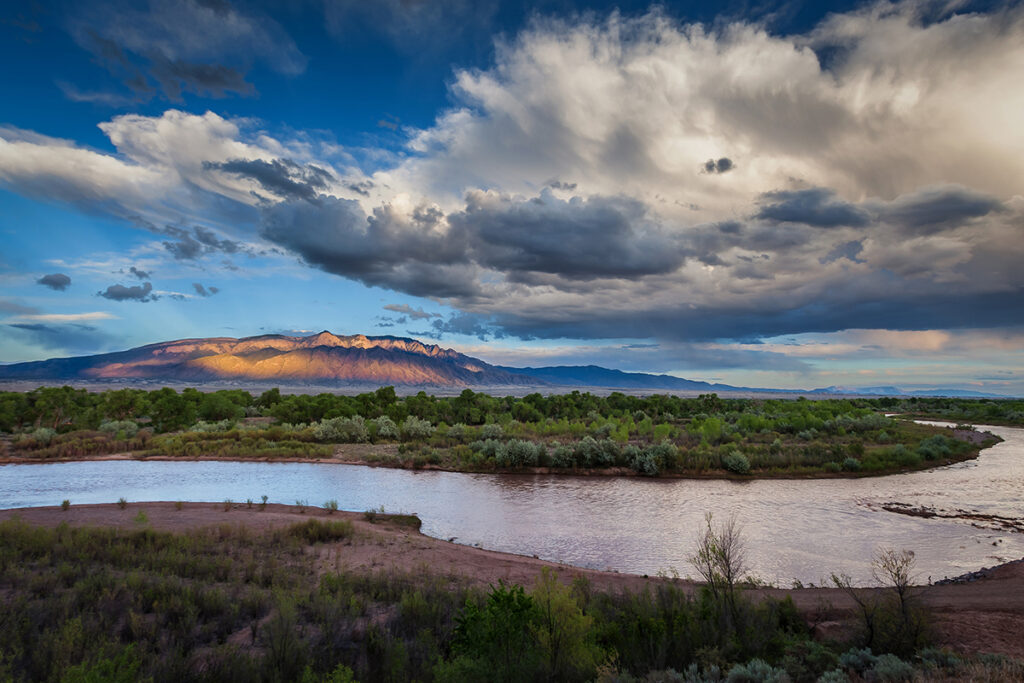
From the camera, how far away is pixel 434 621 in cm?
955

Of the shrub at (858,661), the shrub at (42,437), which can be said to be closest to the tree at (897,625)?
the shrub at (858,661)

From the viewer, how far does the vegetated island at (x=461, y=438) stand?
35.2 m

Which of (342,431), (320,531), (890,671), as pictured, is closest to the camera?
(890,671)

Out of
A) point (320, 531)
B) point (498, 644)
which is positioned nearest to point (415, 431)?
point (320, 531)

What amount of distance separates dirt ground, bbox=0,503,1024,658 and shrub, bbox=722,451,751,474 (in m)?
18.1

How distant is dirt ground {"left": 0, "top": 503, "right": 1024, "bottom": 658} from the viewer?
9.64 metres

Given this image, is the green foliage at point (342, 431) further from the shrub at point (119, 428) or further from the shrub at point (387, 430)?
the shrub at point (119, 428)

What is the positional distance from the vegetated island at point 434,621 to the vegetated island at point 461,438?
68.4ft

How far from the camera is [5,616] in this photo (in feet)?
26.6

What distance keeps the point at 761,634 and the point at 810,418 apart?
55953 mm

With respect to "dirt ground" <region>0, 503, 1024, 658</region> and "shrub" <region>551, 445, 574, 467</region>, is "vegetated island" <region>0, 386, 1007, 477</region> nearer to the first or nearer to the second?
"shrub" <region>551, 445, 574, 467</region>

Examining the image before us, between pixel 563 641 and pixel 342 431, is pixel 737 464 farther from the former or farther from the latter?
pixel 342 431

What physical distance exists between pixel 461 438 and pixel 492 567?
34.1 m

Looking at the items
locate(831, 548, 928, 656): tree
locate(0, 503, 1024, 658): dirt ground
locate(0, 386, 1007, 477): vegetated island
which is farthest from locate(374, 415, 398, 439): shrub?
locate(831, 548, 928, 656): tree
